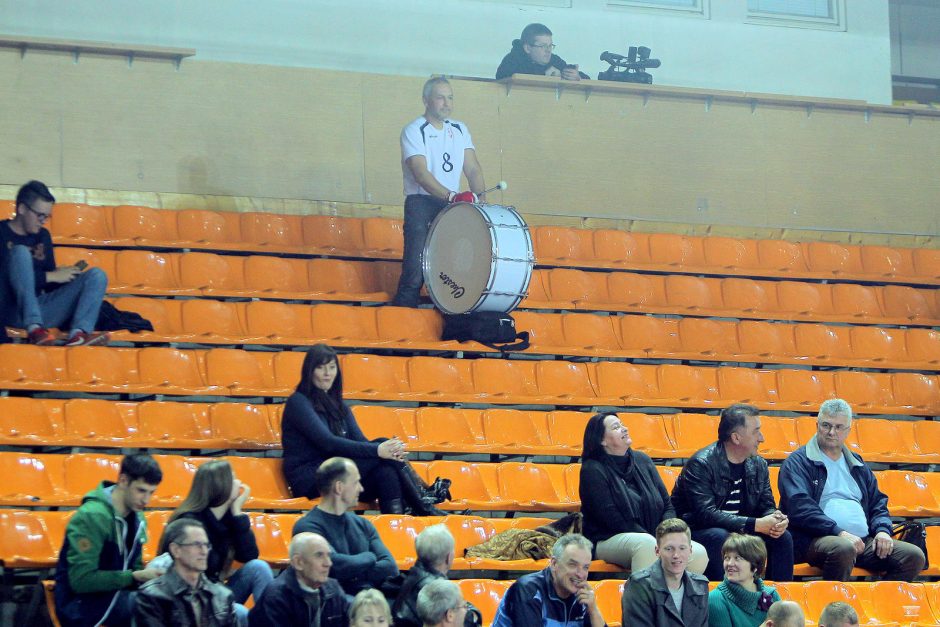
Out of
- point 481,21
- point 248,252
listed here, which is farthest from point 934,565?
point 481,21

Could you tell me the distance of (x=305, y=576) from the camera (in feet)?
13.4

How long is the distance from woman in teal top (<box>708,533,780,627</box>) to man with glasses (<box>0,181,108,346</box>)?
3.02 metres

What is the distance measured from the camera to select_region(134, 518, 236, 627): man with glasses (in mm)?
3920

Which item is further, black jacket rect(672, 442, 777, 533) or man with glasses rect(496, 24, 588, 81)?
man with glasses rect(496, 24, 588, 81)

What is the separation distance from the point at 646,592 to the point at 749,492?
0.97 metres

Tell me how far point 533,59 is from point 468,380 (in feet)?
10.8

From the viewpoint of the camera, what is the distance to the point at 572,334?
295 inches

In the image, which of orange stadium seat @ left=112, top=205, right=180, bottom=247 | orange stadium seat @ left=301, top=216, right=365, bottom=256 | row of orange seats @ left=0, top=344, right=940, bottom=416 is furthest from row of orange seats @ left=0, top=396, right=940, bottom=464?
orange stadium seat @ left=112, top=205, right=180, bottom=247

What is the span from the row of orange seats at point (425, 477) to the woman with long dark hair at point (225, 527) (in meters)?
0.76

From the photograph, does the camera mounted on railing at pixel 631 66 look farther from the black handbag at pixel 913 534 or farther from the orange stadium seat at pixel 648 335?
the black handbag at pixel 913 534

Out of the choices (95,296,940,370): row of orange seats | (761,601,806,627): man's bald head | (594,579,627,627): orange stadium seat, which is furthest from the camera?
(95,296,940,370): row of orange seats

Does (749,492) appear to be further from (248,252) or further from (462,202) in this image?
(248,252)

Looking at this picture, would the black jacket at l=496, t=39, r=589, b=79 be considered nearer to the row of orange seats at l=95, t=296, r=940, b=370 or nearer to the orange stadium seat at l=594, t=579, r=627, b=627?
the row of orange seats at l=95, t=296, r=940, b=370

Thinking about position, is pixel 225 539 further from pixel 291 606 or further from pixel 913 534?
pixel 913 534
